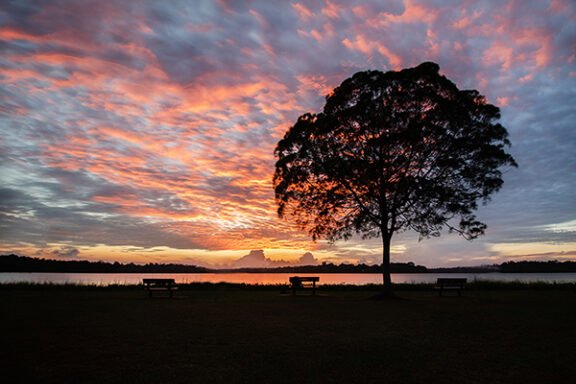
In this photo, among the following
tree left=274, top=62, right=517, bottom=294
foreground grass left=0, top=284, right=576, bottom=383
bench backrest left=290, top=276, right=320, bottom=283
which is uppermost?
tree left=274, top=62, right=517, bottom=294

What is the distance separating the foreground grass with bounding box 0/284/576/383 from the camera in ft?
23.8

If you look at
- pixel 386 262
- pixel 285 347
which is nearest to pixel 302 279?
pixel 386 262

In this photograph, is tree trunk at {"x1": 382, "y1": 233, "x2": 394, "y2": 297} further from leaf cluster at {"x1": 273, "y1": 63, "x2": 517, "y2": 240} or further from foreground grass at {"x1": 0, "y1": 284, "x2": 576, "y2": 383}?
foreground grass at {"x1": 0, "y1": 284, "x2": 576, "y2": 383}

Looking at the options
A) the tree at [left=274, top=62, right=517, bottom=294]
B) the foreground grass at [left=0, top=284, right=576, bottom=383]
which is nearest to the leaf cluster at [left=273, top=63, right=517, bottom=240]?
the tree at [left=274, top=62, right=517, bottom=294]

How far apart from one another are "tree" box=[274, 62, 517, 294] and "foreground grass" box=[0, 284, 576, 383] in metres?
10.1

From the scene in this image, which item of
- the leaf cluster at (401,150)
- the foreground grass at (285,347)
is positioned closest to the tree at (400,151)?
the leaf cluster at (401,150)

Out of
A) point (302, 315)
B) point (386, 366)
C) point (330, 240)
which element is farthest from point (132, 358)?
point (330, 240)

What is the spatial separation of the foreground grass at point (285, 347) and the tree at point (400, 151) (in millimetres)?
10134

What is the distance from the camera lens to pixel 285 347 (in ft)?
31.8

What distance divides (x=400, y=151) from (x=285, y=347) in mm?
18414

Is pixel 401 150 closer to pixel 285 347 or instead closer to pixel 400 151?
pixel 400 151

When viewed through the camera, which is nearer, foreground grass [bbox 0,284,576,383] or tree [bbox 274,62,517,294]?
foreground grass [bbox 0,284,576,383]

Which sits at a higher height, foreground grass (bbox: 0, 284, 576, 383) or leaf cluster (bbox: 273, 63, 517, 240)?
leaf cluster (bbox: 273, 63, 517, 240)

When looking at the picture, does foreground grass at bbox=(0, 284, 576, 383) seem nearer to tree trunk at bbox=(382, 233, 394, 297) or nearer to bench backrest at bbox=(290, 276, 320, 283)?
tree trunk at bbox=(382, 233, 394, 297)
